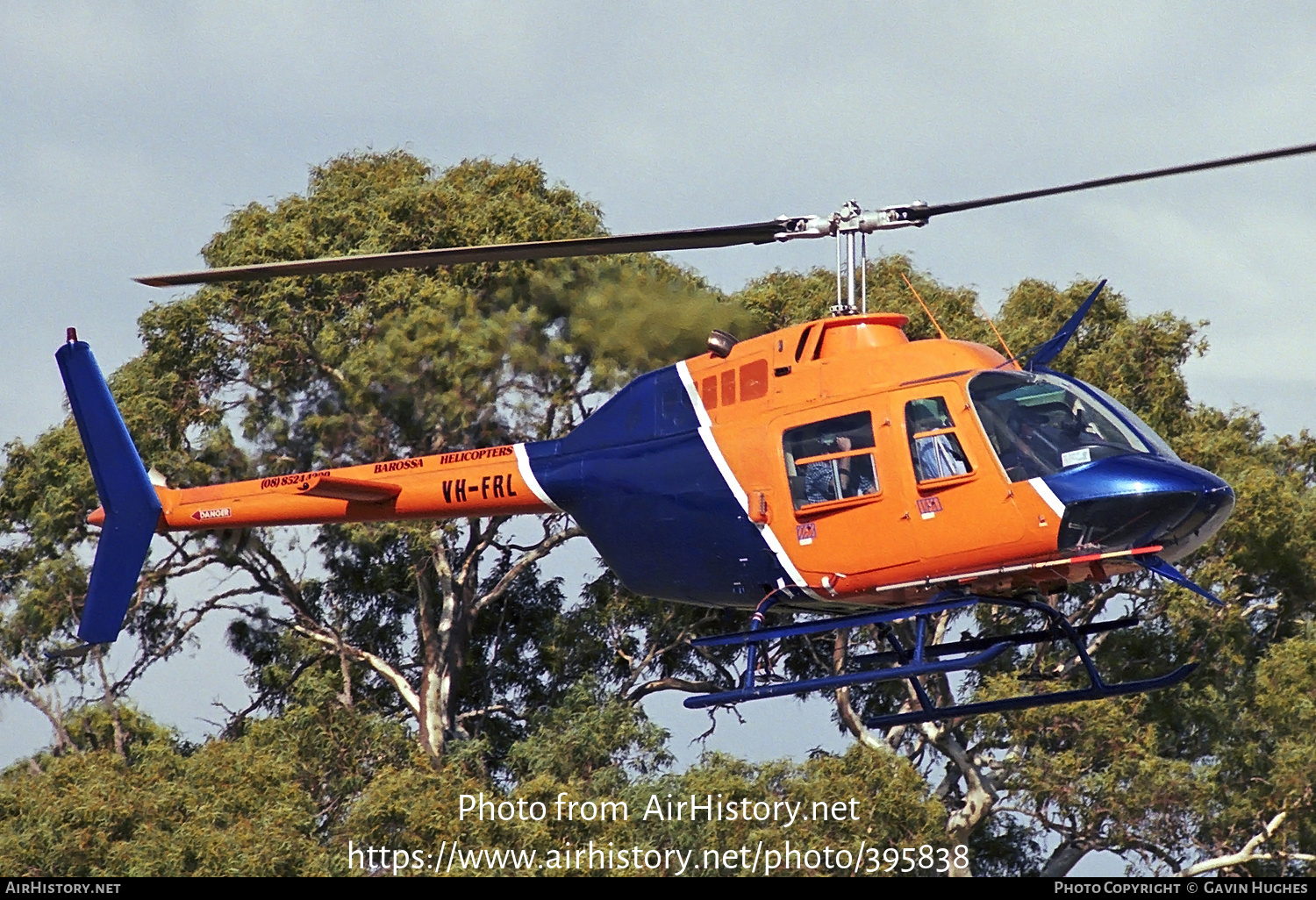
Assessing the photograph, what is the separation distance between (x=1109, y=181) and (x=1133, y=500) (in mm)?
1993

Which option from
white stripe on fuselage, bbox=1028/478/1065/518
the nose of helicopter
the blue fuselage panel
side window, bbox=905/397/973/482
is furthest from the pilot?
the blue fuselage panel

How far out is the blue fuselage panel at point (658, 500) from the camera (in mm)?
13000

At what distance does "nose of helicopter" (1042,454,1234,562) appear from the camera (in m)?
11.3

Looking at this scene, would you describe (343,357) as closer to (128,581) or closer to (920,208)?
(128,581)

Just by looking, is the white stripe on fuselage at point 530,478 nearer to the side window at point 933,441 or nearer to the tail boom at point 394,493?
the tail boom at point 394,493

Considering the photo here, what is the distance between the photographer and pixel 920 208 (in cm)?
1302

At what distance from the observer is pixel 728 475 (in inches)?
510

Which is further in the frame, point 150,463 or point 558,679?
point 558,679

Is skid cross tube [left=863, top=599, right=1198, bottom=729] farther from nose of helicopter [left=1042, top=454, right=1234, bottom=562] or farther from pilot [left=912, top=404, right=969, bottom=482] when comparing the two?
pilot [left=912, top=404, right=969, bottom=482]

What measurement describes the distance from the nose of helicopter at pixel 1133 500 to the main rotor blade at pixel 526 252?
297cm

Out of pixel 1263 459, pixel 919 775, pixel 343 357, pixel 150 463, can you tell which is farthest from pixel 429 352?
pixel 1263 459

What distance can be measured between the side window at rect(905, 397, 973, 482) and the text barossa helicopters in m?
0.01

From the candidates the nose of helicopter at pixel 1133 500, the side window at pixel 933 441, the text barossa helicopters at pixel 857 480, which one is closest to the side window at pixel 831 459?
the text barossa helicopters at pixel 857 480

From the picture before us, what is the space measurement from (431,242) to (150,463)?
4.66 metres
